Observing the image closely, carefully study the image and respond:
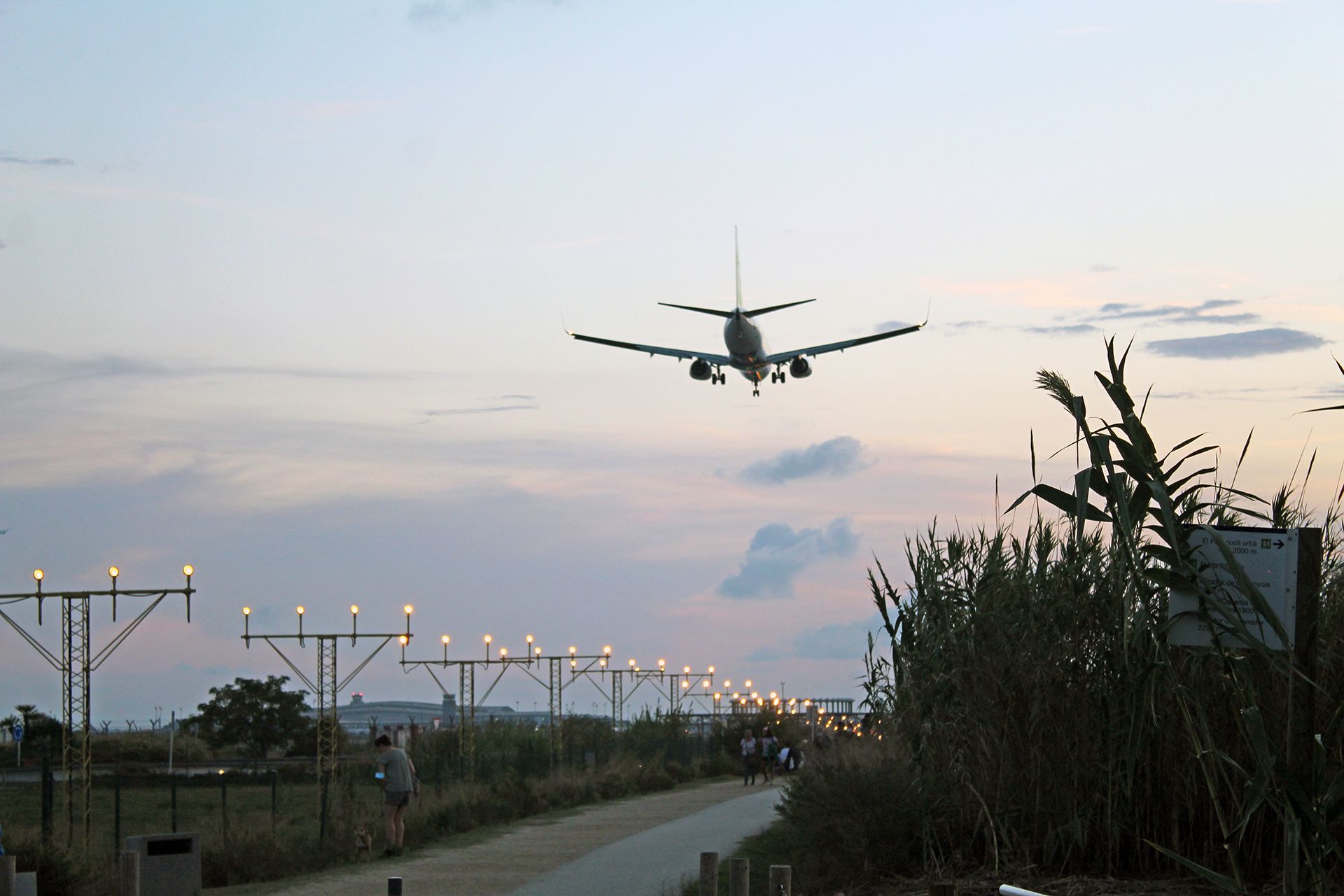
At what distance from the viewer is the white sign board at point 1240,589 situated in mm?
9625

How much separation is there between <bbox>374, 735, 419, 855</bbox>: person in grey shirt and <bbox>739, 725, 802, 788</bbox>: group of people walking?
1849 cm

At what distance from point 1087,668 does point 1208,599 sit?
2.18m

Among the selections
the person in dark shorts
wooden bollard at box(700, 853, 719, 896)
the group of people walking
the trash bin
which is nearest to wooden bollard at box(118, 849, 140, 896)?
the trash bin

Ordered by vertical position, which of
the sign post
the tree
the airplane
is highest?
the airplane

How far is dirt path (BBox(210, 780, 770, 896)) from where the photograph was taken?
53.8ft

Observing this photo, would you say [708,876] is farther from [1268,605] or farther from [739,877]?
[1268,605]

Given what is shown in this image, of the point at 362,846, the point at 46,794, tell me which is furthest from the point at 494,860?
the point at 46,794

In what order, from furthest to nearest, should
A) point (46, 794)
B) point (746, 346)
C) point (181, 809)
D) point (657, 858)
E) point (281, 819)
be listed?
1. point (746, 346)
2. point (181, 809)
3. point (281, 819)
4. point (657, 858)
5. point (46, 794)

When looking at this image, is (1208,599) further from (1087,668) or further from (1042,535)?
(1042,535)

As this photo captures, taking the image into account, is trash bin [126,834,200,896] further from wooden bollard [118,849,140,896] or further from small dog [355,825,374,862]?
small dog [355,825,374,862]

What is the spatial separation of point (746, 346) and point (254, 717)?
58705 millimetres

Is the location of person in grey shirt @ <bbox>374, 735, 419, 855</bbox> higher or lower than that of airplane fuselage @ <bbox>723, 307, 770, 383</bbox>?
lower

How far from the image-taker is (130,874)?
36.4 ft

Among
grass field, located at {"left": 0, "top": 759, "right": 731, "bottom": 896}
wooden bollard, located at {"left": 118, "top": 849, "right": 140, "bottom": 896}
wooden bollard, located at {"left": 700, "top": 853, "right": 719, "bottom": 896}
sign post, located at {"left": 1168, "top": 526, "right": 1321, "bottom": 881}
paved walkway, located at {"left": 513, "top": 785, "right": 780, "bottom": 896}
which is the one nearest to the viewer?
wooden bollard, located at {"left": 700, "top": 853, "right": 719, "bottom": 896}
